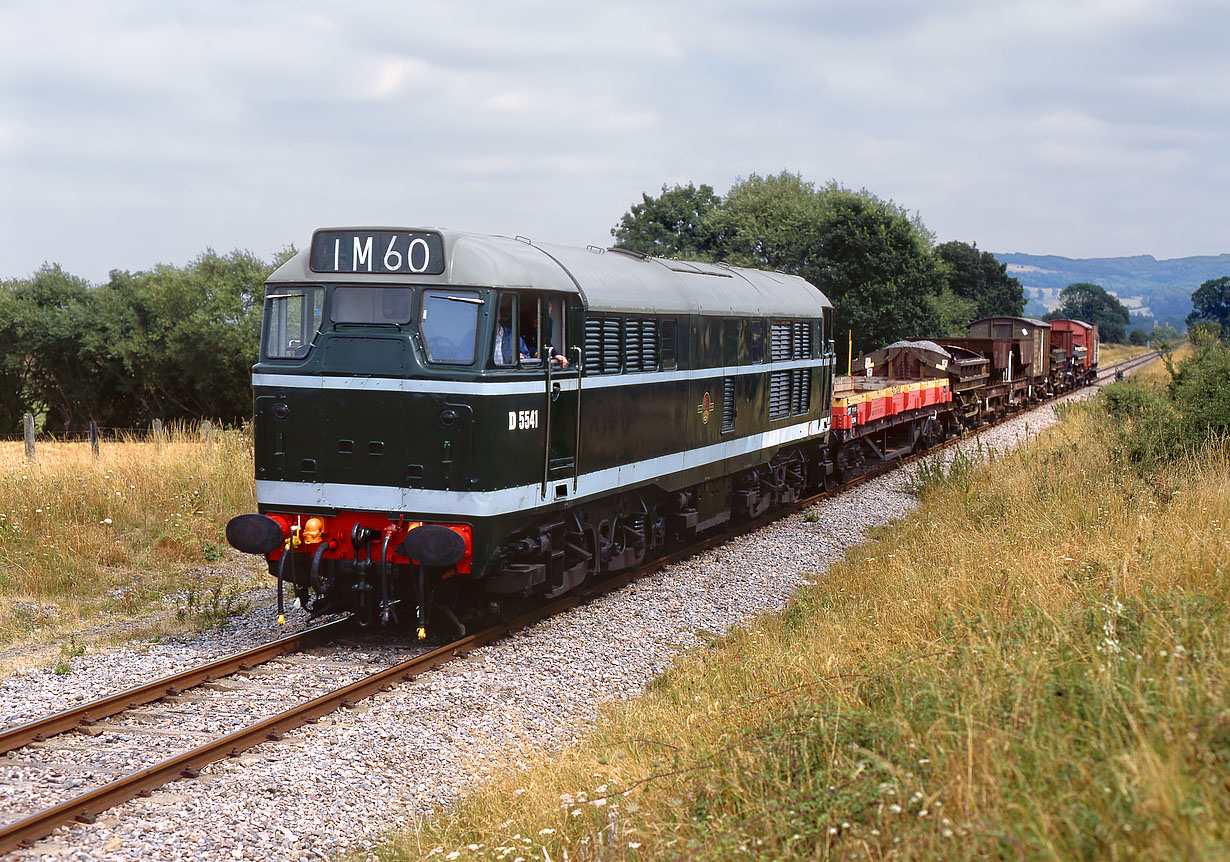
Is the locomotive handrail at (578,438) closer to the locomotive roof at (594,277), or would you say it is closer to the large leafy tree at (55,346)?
the locomotive roof at (594,277)

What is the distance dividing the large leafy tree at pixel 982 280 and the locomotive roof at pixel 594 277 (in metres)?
68.3

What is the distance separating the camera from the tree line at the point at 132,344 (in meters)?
38.3

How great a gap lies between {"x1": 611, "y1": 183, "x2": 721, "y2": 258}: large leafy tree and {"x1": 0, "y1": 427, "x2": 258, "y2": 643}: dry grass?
137 ft

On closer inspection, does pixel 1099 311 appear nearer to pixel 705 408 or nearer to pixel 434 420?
pixel 705 408

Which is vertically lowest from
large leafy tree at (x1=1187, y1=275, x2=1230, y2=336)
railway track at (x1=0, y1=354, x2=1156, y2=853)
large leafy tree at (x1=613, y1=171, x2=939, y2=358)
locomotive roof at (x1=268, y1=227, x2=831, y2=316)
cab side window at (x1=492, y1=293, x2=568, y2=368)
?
railway track at (x1=0, y1=354, x2=1156, y2=853)

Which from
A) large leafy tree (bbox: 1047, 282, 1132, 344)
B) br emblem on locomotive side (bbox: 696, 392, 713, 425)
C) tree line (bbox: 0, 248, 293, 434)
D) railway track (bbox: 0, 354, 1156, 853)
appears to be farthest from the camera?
large leafy tree (bbox: 1047, 282, 1132, 344)

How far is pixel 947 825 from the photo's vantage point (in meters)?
3.98

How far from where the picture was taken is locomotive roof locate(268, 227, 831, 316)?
360 inches

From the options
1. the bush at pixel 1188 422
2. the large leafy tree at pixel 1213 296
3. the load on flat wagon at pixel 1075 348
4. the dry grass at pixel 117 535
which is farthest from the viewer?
the large leafy tree at pixel 1213 296

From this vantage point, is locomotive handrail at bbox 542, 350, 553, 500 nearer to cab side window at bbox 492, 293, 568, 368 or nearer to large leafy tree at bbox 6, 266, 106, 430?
cab side window at bbox 492, 293, 568, 368

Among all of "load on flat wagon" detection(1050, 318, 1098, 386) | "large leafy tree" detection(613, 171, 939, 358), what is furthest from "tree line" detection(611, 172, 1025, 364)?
"load on flat wagon" detection(1050, 318, 1098, 386)

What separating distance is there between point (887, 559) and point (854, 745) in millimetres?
7426

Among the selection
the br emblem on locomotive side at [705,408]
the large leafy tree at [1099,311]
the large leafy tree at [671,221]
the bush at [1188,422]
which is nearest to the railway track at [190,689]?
the br emblem on locomotive side at [705,408]

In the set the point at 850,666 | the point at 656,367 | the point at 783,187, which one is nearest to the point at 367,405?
the point at 656,367
